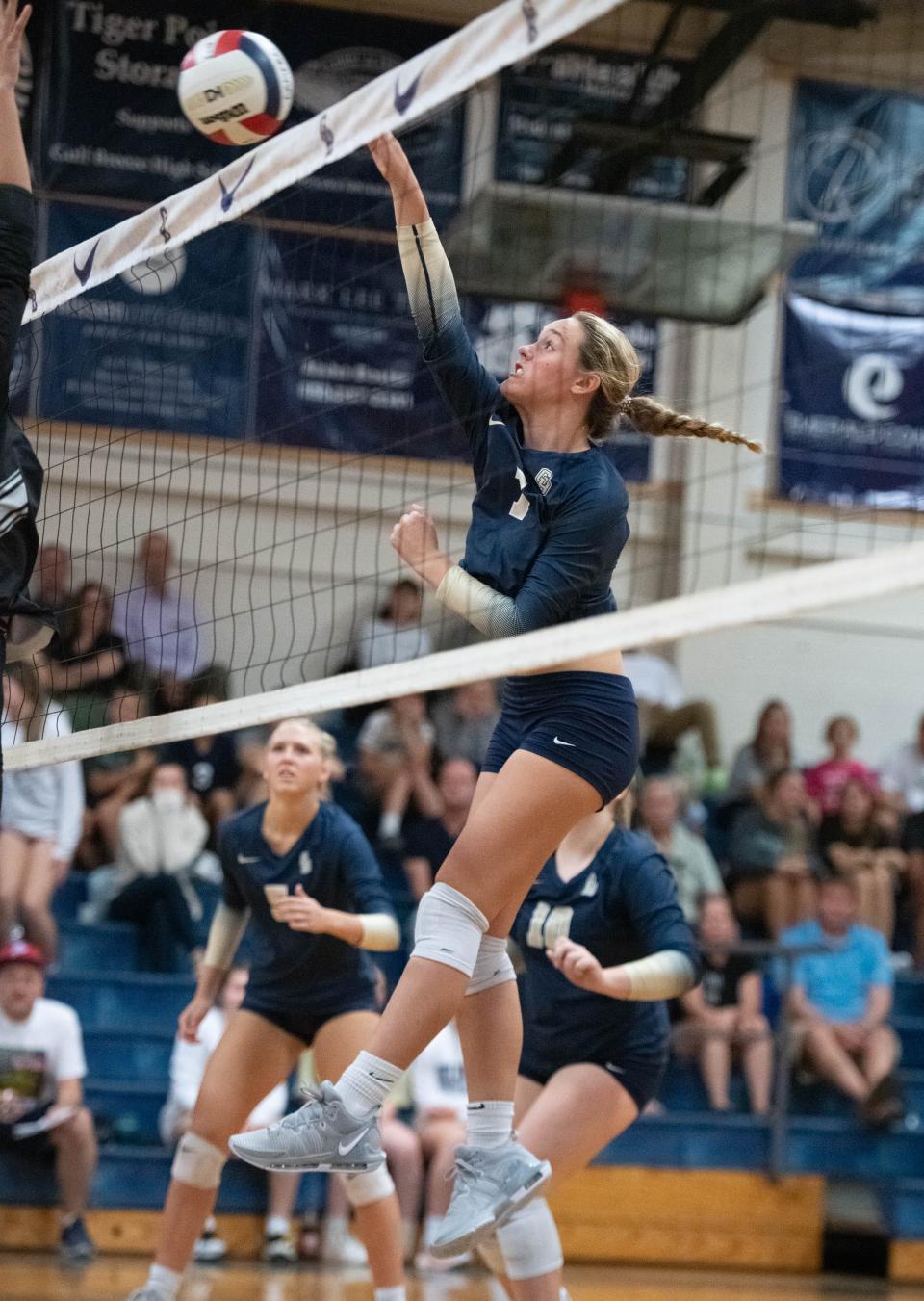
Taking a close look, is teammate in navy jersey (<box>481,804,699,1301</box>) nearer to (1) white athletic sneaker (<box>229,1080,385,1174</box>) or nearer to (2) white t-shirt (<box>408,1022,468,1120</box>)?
(1) white athletic sneaker (<box>229,1080,385,1174</box>)

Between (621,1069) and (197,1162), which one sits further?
(197,1162)

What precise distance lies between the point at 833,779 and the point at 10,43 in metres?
9.63

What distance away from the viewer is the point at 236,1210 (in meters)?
9.85

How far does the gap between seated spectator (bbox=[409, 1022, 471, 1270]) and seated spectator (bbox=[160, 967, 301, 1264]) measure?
2.36 feet

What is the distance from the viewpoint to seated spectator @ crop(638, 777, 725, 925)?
37.8 ft

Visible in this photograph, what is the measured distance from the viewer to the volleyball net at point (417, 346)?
12016 mm

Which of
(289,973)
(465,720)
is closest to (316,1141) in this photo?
(289,973)

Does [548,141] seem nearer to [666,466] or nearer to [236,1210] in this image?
[666,466]

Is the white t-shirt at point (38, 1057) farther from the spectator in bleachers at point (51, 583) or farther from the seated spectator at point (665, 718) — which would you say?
the seated spectator at point (665, 718)

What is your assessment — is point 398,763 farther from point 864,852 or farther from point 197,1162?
point 197,1162

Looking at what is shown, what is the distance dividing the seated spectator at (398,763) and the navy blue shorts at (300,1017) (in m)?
5.18

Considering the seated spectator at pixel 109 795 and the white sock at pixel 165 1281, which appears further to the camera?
the seated spectator at pixel 109 795

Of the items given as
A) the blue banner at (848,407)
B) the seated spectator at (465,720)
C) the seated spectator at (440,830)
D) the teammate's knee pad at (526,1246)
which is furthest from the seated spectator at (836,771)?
the teammate's knee pad at (526,1246)

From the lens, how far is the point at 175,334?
1348cm
